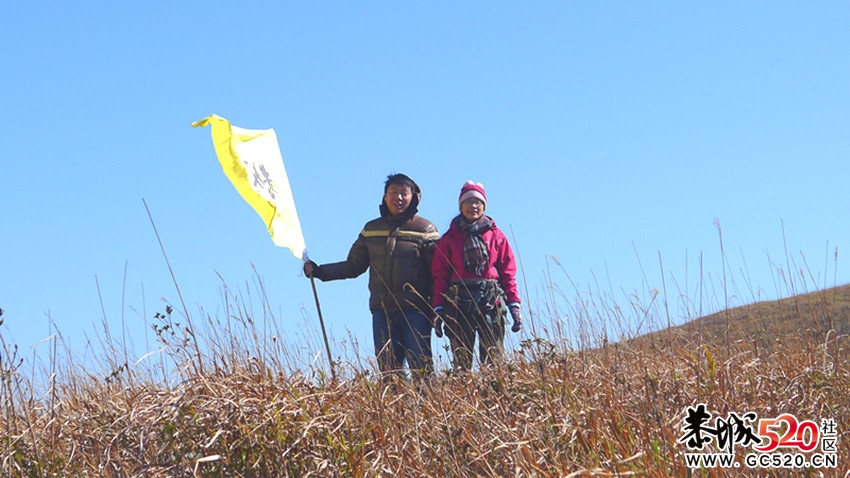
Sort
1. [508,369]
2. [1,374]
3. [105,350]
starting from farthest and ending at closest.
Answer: [105,350] < [508,369] < [1,374]

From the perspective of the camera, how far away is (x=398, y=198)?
23.2ft

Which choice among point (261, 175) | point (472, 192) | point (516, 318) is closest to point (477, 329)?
point (516, 318)

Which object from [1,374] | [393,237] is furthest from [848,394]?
[1,374]

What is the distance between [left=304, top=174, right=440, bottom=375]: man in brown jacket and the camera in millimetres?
6922

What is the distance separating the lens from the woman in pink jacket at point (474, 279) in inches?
263

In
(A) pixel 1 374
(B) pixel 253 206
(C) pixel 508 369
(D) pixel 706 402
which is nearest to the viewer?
(A) pixel 1 374

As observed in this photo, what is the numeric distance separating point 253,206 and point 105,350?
144cm

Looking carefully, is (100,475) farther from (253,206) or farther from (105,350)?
(253,206)

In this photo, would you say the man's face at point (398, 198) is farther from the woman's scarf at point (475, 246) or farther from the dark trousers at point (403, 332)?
the dark trousers at point (403, 332)

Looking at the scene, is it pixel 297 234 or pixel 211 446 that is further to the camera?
pixel 297 234

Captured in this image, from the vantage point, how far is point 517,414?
450 centimetres

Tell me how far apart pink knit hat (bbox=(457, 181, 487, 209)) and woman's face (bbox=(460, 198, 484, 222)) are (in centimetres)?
3

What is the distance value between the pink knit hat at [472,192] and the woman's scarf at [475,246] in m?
0.18

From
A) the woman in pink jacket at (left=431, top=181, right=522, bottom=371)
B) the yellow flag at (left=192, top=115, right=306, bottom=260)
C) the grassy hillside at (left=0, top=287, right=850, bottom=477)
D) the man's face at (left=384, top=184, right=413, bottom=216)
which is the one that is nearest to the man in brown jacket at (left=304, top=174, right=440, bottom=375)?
the man's face at (left=384, top=184, right=413, bottom=216)
